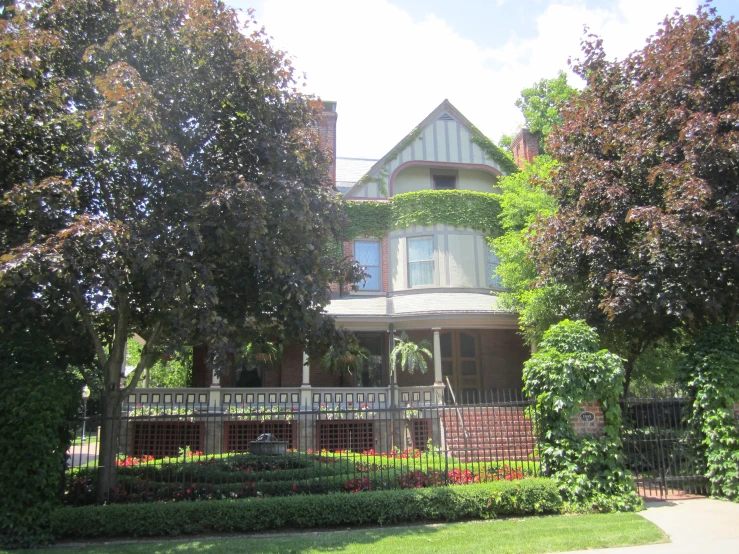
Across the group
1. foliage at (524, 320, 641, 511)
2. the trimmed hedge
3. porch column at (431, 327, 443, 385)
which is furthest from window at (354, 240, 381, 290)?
the trimmed hedge

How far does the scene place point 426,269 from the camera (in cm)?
2044

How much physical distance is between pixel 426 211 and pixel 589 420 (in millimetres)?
11830

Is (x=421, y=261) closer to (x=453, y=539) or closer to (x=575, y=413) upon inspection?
(x=575, y=413)

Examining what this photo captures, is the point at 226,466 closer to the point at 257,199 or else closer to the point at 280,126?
the point at 257,199

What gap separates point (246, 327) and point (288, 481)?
117 inches

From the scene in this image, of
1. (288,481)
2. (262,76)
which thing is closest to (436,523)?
(288,481)

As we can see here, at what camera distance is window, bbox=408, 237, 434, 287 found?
66.8ft

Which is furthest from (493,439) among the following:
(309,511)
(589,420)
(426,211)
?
(426,211)

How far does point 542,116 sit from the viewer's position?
33375mm

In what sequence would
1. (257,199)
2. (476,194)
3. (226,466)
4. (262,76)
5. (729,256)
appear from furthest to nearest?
(476,194)
(226,466)
(729,256)
(262,76)
(257,199)

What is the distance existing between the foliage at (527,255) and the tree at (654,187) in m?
1.21

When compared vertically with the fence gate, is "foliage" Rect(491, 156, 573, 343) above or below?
above

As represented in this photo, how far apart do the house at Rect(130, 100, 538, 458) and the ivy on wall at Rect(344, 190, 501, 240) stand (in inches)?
1.5

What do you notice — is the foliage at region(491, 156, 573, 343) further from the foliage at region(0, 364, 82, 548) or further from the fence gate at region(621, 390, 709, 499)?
the foliage at region(0, 364, 82, 548)
